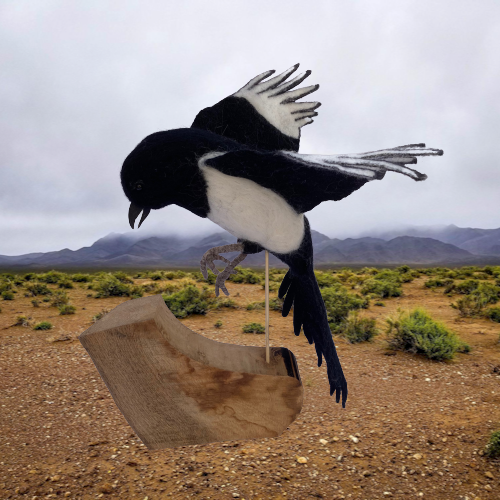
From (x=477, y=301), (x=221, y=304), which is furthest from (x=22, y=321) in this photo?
(x=477, y=301)

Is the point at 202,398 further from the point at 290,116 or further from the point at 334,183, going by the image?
the point at 290,116

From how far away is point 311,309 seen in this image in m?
1.88

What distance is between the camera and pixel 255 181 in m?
1.55

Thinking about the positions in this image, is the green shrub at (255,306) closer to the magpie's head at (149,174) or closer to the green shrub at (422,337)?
the green shrub at (422,337)

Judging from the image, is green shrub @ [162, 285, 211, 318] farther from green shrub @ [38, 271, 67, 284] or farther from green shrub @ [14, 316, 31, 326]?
green shrub @ [38, 271, 67, 284]

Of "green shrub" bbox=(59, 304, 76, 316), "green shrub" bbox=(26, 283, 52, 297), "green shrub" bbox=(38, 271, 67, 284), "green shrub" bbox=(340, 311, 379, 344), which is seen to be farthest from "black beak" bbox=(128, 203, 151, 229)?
"green shrub" bbox=(38, 271, 67, 284)

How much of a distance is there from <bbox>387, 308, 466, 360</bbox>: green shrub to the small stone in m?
4.55

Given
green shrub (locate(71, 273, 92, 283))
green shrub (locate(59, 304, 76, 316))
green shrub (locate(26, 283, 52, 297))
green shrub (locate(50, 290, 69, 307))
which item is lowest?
green shrub (locate(59, 304, 76, 316))

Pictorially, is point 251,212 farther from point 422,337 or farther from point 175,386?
point 422,337

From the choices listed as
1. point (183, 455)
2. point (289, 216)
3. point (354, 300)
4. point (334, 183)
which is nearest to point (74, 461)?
point (183, 455)

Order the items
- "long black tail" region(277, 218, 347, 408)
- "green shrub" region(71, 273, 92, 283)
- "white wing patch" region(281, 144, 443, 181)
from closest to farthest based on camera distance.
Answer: "white wing patch" region(281, 144, 443, 181), "long black tail" region(277, 218, 347, 408), "green shrub" region(71, 273, 92, 283)

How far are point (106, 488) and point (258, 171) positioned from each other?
8.47 ft

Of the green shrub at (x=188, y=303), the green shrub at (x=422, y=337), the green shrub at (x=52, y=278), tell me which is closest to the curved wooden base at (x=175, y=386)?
the green shrub at (x=422, y=337)

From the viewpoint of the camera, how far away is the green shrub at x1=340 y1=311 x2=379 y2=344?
20.1ft
